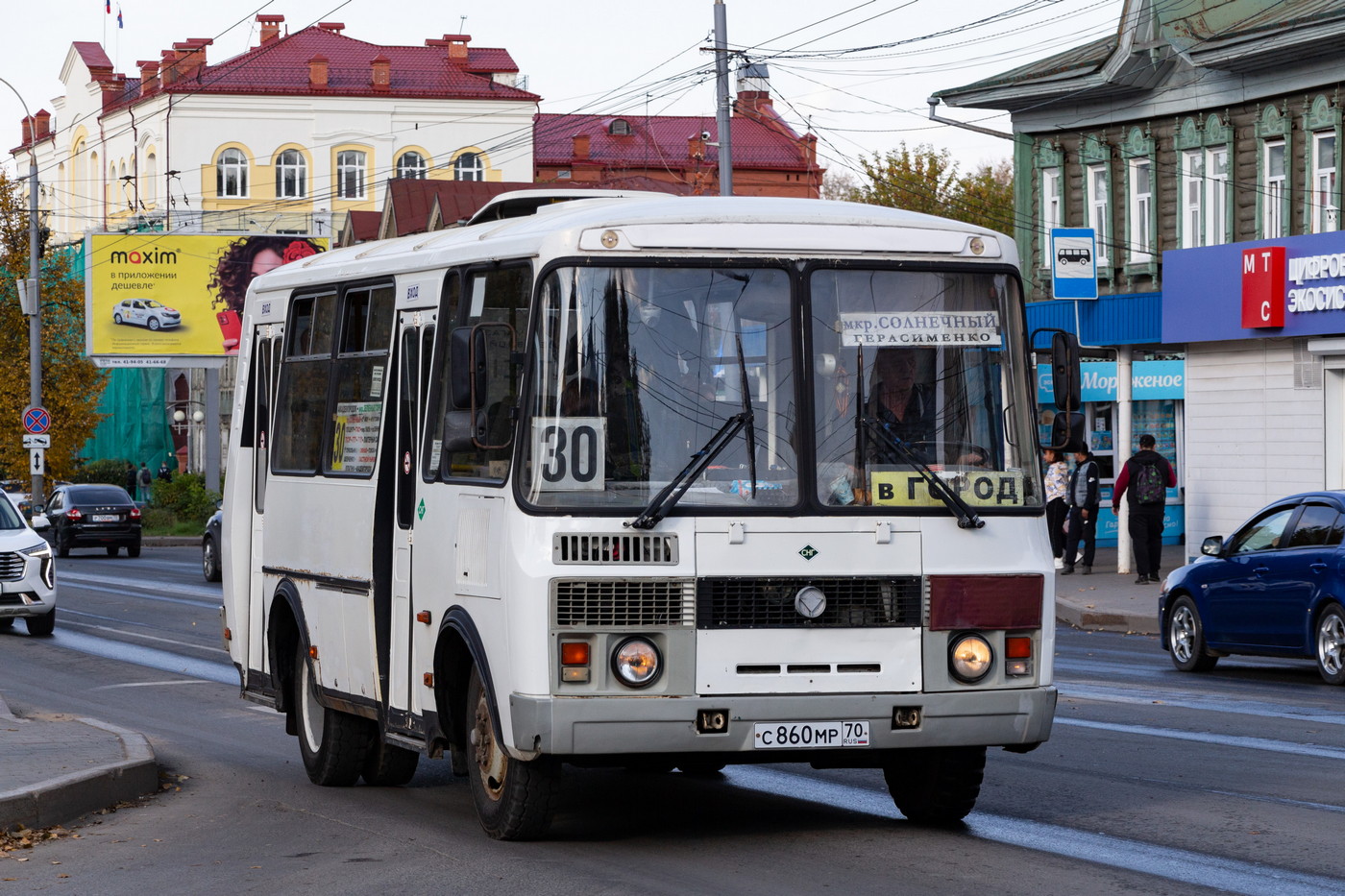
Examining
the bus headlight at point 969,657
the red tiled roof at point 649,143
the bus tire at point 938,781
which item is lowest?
the bus tire at point 938,781

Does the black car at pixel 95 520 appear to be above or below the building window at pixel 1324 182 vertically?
below

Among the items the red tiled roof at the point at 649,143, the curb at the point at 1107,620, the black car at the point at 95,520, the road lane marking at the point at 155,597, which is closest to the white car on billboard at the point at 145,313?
the black car at the point at 95,520

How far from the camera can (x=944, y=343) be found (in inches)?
347

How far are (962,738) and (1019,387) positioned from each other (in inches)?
58.1

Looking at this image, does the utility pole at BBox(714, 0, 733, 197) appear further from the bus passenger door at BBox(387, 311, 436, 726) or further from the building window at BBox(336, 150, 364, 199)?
the building window at BBox(336, 150, 364, 199)

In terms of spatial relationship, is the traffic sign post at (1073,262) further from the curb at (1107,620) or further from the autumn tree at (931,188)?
the autumn tree at (931,188)

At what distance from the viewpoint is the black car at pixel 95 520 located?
45281mm

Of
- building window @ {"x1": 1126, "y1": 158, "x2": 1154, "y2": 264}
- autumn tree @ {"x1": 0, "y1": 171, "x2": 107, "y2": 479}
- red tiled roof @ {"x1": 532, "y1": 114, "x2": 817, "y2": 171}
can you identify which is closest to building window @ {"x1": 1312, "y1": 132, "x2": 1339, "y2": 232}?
building window @ {"x1": 1126, "y1": 158, "x2": 1154, "y2": 264}

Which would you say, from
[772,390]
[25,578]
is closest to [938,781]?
[772,390]

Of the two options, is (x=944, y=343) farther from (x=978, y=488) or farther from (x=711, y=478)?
(x=711, y=478)

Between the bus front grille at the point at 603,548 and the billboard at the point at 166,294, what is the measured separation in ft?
158

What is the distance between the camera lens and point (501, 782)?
8.95 m

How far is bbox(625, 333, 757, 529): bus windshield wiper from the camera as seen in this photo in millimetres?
8328

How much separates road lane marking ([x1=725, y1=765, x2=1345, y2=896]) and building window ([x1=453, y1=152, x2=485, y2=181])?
84548 mm
